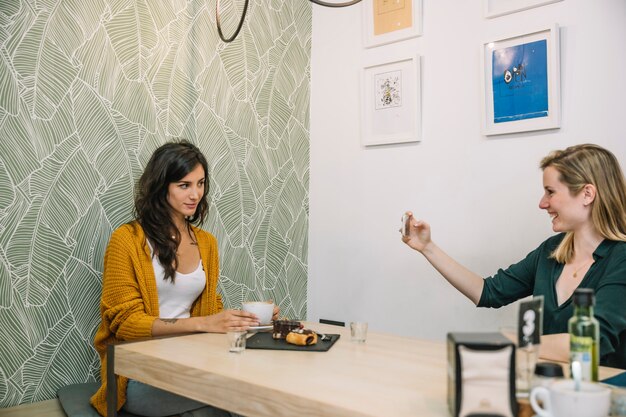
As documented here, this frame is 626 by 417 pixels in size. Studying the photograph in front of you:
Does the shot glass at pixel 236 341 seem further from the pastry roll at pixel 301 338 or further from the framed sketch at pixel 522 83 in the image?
the framed sketch at pixel 522 83

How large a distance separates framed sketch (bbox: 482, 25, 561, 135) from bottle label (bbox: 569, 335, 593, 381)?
4.72 feet

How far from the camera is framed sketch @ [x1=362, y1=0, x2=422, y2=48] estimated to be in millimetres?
2580

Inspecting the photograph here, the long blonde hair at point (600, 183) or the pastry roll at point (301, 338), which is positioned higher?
the long blonde hair at point (600, 183)

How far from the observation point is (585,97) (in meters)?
2.12

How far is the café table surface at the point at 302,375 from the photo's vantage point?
1.00m

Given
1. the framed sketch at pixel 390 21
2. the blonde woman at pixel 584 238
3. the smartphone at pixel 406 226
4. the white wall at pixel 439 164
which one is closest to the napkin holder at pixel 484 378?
the blonde woman at pixel 584 238

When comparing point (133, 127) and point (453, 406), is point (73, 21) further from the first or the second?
point (453, 406)

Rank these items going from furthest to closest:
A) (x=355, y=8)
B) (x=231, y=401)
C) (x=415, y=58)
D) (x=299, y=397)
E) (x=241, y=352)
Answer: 1. (x=355, y=8)
2. (x=415, y=58)
3. (x=241, y=352)
4. (x=231, y=401)
5. (x=299, y=397)

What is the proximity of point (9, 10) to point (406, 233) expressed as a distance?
59.6 inches

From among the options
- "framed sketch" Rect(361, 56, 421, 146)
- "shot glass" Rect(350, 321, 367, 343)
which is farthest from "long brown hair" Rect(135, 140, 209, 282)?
"framed sketch" Rect(361, 56, 421, 146)

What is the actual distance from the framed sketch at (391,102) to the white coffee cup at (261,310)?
1.22 metres

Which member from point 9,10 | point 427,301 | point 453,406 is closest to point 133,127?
point 9,10

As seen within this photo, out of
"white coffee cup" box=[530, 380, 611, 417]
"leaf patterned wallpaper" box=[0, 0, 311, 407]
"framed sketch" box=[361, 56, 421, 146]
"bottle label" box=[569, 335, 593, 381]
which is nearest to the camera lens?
"white coffee cup" box=[530, 380, 611, 417]

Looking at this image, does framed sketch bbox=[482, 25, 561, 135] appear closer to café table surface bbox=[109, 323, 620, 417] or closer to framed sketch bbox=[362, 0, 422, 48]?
framed sketch bbox=[362, 0, 422, 48]
